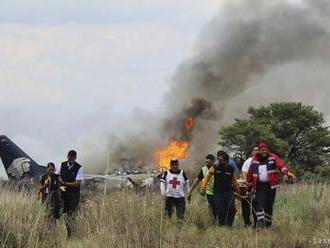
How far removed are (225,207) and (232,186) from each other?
414mm

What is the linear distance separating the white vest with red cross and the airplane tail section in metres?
17.8

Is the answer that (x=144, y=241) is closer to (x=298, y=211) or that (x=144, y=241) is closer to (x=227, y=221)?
(x=227, y=221)

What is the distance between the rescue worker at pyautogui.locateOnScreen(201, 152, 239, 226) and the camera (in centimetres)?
1094

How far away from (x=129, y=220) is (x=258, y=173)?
4.18 meters

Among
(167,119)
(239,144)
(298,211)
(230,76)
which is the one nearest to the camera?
(298,211)

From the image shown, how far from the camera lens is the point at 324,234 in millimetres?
7188

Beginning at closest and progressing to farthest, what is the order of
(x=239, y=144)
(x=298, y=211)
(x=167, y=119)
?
(x=298, y=211) < (x=239, y=144) < (x=167, y=119)

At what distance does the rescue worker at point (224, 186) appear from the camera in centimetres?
1094

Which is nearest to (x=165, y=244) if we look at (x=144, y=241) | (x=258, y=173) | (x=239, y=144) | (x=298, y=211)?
(x=144, y=241)

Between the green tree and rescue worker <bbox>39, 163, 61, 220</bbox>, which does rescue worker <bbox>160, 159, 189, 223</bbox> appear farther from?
the green tree

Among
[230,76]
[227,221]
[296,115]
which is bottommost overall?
[227,221]

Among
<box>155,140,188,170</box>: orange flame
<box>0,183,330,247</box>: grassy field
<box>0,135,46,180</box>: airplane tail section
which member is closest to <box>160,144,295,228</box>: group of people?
<box>0,183,330,247</box>: grassy field

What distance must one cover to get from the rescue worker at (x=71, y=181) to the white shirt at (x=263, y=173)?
3345mm

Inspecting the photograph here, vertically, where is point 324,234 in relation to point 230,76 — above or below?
below
